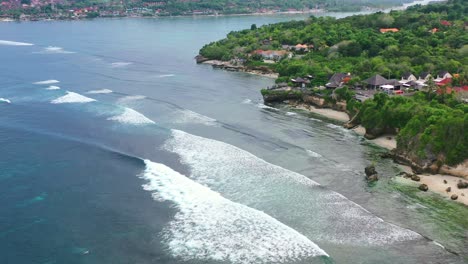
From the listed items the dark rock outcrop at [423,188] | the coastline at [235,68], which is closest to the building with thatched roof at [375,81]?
the coastline at [235,68]

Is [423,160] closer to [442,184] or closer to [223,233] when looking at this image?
[442,184]

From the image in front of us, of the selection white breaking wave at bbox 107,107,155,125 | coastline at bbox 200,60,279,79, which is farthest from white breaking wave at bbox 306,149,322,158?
coastline at bbox 200,60,279,79

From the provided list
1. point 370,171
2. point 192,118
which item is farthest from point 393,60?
point 370,171

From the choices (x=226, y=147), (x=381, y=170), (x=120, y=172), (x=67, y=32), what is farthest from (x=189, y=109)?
(x=67, y=32)

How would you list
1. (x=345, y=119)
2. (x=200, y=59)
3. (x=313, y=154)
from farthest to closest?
(x=200, y=59) < (x=345, y=119) < (x=313, y=154)

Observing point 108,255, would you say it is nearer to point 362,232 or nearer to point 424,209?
point 362,232

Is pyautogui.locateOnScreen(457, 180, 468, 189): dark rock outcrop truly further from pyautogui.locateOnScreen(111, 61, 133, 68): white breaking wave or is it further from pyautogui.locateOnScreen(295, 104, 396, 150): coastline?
pyautogui.locateOnScreen(111, 61, 133, 68): white breaking wave

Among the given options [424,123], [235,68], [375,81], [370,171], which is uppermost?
[375,81]
